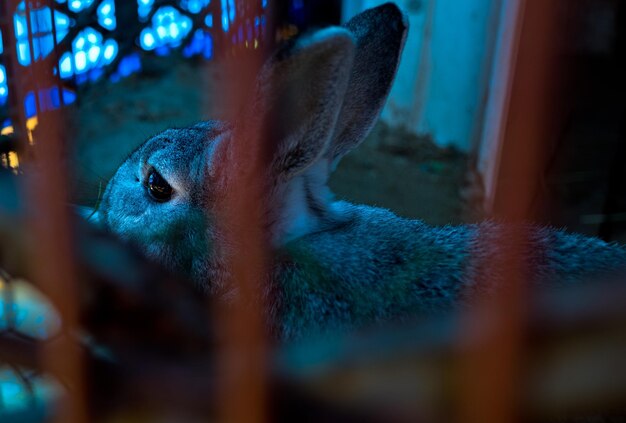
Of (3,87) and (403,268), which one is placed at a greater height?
(3,87)

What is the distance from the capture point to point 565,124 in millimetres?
3596

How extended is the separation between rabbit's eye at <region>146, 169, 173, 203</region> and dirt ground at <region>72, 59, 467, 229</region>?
1518 millimetres

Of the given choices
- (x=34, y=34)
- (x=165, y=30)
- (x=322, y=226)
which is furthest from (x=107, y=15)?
(x=322, y=226)

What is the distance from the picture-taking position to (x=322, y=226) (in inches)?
80.4

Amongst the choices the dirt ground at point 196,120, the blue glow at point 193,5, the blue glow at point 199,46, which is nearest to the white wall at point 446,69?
the dirt ground at point 196,120

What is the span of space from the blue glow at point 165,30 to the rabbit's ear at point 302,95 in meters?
3.58

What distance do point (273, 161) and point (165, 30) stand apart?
12.7 ft

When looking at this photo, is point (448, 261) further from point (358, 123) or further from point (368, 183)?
point (368, 183)

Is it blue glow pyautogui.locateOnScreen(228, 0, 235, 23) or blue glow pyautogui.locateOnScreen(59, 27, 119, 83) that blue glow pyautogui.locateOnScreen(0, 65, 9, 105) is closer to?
blue glow pyautogui.locateOnScreen(59, 27, 119, 83)

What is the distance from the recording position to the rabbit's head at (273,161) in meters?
1.60

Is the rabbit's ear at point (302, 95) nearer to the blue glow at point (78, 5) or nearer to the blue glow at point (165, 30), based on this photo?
the blue glow at point (78, 5)

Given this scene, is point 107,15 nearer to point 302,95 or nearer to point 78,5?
point 78,5

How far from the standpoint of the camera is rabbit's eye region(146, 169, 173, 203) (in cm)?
206

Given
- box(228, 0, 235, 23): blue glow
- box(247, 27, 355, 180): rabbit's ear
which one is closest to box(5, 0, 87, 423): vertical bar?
box(247, 27, 355, 180): rabbit's ear
